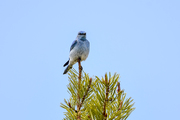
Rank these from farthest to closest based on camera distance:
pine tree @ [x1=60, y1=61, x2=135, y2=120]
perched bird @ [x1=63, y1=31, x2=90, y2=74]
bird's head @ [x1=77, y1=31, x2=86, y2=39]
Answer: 1. bird's head @ [x1=77, y1=31, x2=86, y2=39]
2. perched bird @ [x1=63, y1=31, x2=90, y2=74]
3. pine tree @ [x1=60, y1=61, x2=135, y2=120]

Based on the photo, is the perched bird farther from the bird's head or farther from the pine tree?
the pine tree

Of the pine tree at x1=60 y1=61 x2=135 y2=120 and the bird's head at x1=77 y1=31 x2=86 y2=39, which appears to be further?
the bird's head at x1=77 y1=31 x2=86 y2=39

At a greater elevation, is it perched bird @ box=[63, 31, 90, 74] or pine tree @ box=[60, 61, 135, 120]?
perched bird @ box=[63, 31, 90, 74]

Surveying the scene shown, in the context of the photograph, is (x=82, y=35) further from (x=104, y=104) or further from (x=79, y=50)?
(x=104, y=104)

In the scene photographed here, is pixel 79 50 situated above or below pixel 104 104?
above

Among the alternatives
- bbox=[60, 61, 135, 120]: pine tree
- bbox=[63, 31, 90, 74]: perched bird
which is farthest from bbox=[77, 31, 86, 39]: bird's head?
A: bbox=[60, 61, 135, 120]: pine tree

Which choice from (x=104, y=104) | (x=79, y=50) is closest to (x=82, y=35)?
(x=79, y=50)

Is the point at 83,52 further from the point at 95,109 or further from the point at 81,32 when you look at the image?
the point at 95,109

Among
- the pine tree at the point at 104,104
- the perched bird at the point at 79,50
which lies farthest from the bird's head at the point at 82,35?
the pine tree at the point at 104,104

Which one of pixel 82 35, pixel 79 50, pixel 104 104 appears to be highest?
pixel 82 35

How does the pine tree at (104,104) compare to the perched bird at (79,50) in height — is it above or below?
below

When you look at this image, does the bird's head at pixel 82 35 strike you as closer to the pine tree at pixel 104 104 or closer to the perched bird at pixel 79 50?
the perched bird at pixel 79 50

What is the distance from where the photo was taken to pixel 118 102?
2.63 metres

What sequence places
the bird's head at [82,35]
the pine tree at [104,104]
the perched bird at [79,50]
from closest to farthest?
the pine tree at [104,104], the perched bird at [79,50], the bird's head at [82,35]
